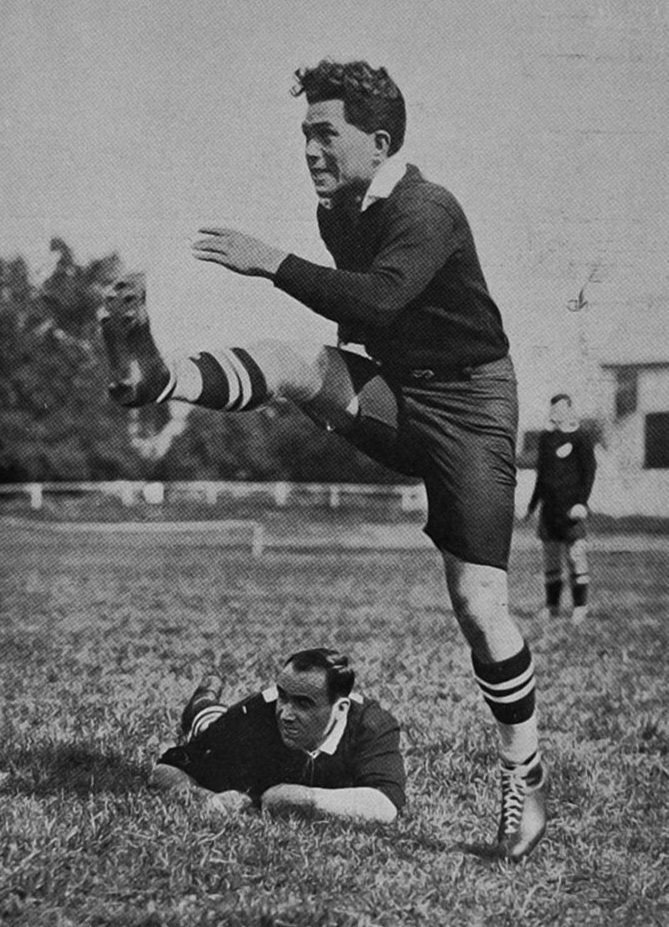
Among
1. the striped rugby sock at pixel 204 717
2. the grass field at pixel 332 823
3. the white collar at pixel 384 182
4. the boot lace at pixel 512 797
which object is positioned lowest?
the grass field at pixel 332 823

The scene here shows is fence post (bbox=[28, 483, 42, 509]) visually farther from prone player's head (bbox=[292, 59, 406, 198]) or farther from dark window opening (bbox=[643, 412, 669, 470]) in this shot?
prone player's head (bbox=[292, 59, 406, 198])

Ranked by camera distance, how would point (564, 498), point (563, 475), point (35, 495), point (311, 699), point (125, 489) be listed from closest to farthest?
point (311, 699) → point (563, 475) → point (564, 498) → point (125, 489) → point (35, 495)

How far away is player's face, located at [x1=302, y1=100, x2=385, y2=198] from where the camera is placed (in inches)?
135

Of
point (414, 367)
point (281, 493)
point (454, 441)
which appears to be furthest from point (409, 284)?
point (281, 493)

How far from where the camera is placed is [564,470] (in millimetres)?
5164

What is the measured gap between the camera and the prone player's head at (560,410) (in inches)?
173

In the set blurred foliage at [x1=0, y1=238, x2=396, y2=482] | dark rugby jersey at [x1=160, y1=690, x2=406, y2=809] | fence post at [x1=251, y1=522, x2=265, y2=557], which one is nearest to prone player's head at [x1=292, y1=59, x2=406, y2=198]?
blurred foliage at [x1=0, y1=238, x2=396, y2=482]

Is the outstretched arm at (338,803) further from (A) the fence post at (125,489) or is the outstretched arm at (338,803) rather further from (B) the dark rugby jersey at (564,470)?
(A) the fence post at (125,489)

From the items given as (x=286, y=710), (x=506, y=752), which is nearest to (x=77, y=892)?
(x=286, y=710)

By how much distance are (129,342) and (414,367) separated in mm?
907

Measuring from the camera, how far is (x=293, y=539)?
8.53 metres

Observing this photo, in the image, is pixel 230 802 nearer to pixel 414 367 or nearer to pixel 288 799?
pixel 288 799

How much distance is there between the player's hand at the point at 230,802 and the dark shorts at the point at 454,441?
2.83 feet

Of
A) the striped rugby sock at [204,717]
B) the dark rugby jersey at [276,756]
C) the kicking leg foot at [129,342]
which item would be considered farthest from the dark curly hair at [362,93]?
the striped rugby sock at [204,717]
